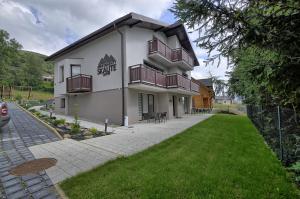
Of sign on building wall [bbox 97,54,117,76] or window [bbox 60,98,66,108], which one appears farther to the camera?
window [bbox 60,98,66,108]

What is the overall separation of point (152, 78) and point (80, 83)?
5.87 metres

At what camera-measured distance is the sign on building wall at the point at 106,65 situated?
43.1 ft

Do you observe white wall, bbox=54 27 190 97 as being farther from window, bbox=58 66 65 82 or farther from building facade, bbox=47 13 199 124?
window, bbox=58 66 65 82

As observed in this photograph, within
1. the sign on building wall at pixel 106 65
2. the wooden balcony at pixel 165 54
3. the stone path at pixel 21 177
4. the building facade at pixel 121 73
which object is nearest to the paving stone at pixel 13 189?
the stone path at pixel 21 177

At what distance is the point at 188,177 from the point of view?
3637 millimetres

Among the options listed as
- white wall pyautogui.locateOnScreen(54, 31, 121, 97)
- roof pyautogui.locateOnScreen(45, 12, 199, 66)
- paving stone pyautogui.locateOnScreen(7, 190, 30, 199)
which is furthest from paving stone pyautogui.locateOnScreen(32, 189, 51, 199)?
white wall pyautogui.locateOnScreen(54, 31, 121, 97)

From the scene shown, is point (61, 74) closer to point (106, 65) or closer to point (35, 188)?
point (106, 65)

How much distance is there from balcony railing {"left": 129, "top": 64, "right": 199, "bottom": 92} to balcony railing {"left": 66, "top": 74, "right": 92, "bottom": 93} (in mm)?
4251

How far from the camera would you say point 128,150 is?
5.82m

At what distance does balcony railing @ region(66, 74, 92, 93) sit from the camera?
46.0 feet

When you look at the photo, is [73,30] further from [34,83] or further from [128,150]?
[34,83]

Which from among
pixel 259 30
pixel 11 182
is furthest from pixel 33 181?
pixel 259 30

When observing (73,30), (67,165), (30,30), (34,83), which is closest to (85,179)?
(67,165)

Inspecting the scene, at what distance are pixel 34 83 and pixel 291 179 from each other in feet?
190
